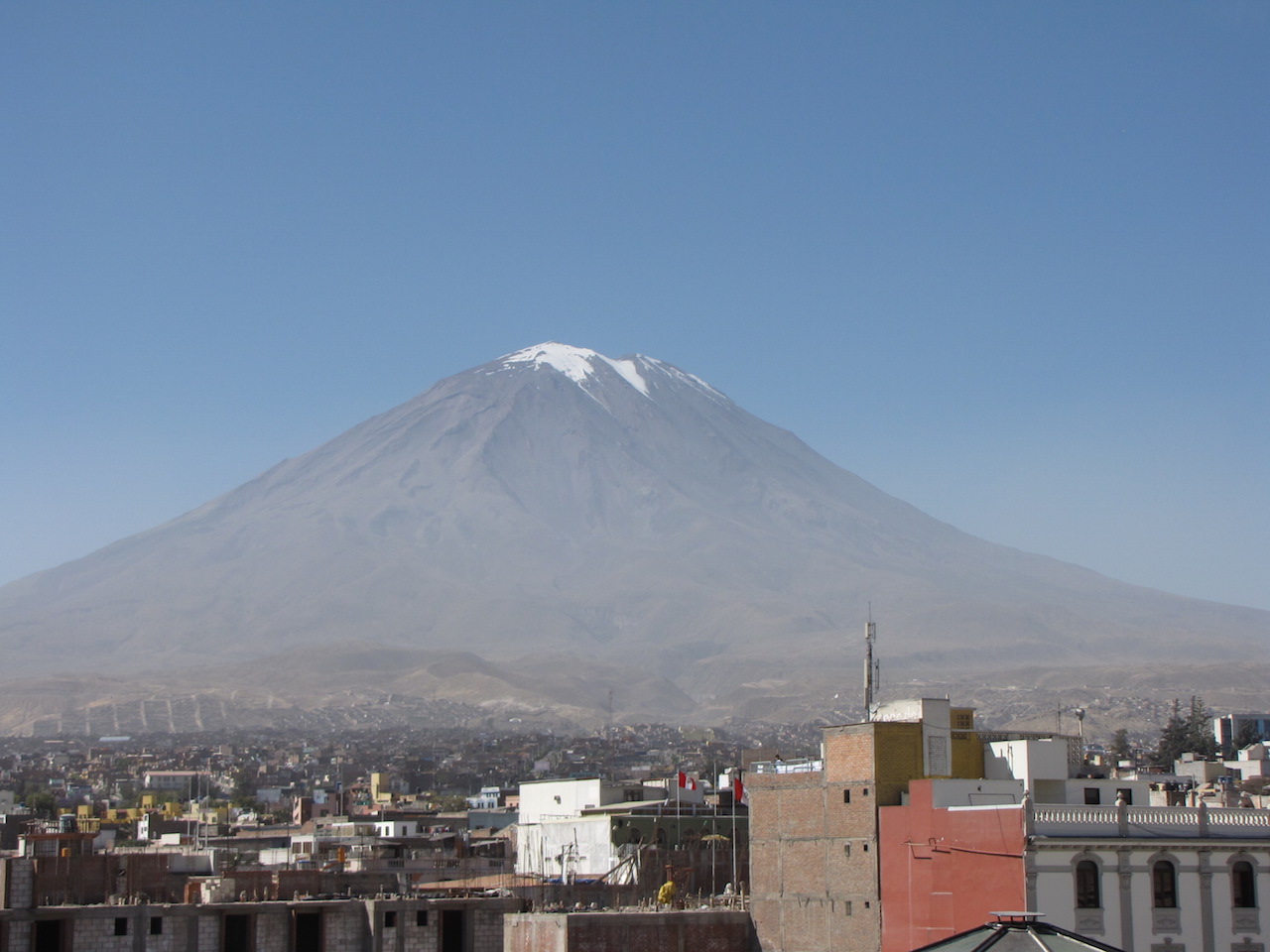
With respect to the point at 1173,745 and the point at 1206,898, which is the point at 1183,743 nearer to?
the point at 1173,745

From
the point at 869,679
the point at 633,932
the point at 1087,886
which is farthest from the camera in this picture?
the point at 869,679

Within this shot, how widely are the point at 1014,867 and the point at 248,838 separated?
177 feet

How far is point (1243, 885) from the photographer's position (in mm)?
49125

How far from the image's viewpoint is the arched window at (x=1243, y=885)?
48.9 m

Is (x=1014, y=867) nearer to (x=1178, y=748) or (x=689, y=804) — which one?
(x=689, y=804)

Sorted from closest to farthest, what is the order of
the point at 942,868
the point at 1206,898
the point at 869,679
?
1. the point at 1206,898
2. the point at 942,868
3. the point at 869,679

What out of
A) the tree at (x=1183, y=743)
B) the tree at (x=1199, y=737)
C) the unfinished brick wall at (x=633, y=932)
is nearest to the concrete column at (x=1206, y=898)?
the unfinished brick wall at (x=633, y=932)

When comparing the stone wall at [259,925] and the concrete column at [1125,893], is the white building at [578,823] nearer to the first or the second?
the stone wall at [259,925]

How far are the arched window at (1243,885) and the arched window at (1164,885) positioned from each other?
63.2 inches

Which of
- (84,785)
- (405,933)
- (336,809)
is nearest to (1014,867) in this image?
(405,933)

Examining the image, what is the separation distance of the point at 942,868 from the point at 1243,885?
7142 mm

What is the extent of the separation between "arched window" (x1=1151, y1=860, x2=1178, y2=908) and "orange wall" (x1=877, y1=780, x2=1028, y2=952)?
3695 millimetres

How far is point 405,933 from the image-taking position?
60969 mm

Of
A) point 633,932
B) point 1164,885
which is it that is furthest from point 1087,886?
point 633,932
